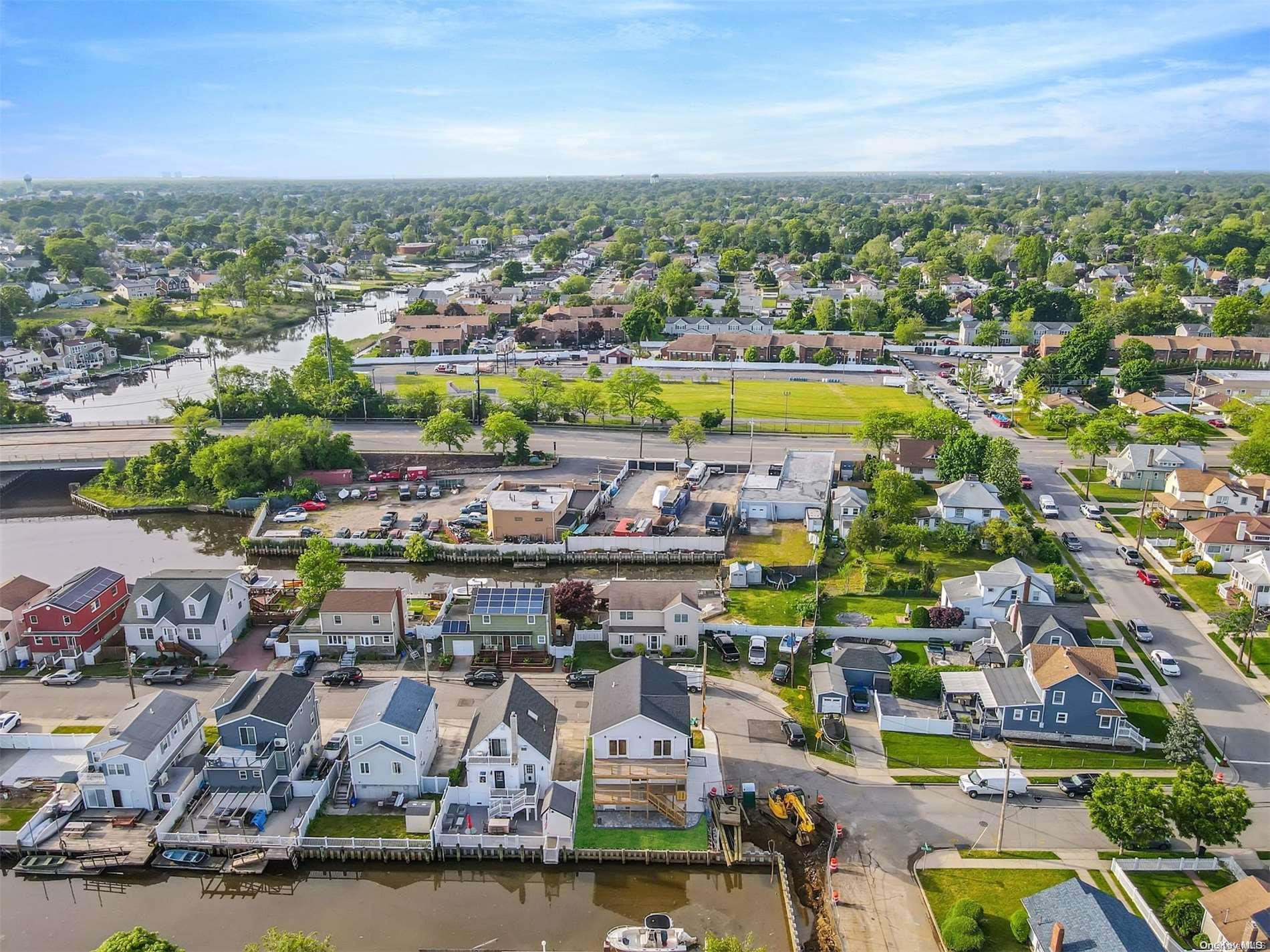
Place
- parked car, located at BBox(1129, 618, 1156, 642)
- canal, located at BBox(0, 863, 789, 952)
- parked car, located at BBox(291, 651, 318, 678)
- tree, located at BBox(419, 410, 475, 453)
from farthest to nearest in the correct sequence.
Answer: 1. tree, located at BBox(419, 410, 475, 453)
2. parked car, located at BBox(1129, 618, 1156, 642)
3. parked car, located at BBox(291, 651, 318, 678)
4. canal, located at BBox(0, 863, 789, 952)

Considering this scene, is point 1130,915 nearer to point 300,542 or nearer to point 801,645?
point 801,645

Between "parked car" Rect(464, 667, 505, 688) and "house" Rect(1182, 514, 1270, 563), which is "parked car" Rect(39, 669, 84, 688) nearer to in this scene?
"parked car" Rect(464, 667, 505, 688)

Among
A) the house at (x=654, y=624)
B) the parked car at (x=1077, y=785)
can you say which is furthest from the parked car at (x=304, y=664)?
the parked car at (x=1077, y=785)

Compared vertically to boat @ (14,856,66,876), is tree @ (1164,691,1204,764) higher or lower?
higher

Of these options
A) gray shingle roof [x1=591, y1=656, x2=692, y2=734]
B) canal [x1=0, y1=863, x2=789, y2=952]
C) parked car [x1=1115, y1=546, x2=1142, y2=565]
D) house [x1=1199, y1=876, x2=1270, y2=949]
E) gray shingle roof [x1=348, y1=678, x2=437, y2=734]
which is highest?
gray shingle roof [x1=591, y1=656, x2=692, y2=734]

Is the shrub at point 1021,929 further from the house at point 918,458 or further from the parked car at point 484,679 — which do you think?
the house at point 918,458

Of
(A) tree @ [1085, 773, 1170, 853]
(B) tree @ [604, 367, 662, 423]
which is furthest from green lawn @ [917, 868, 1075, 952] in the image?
(B) tree @ [604, 367, 662, 423]
